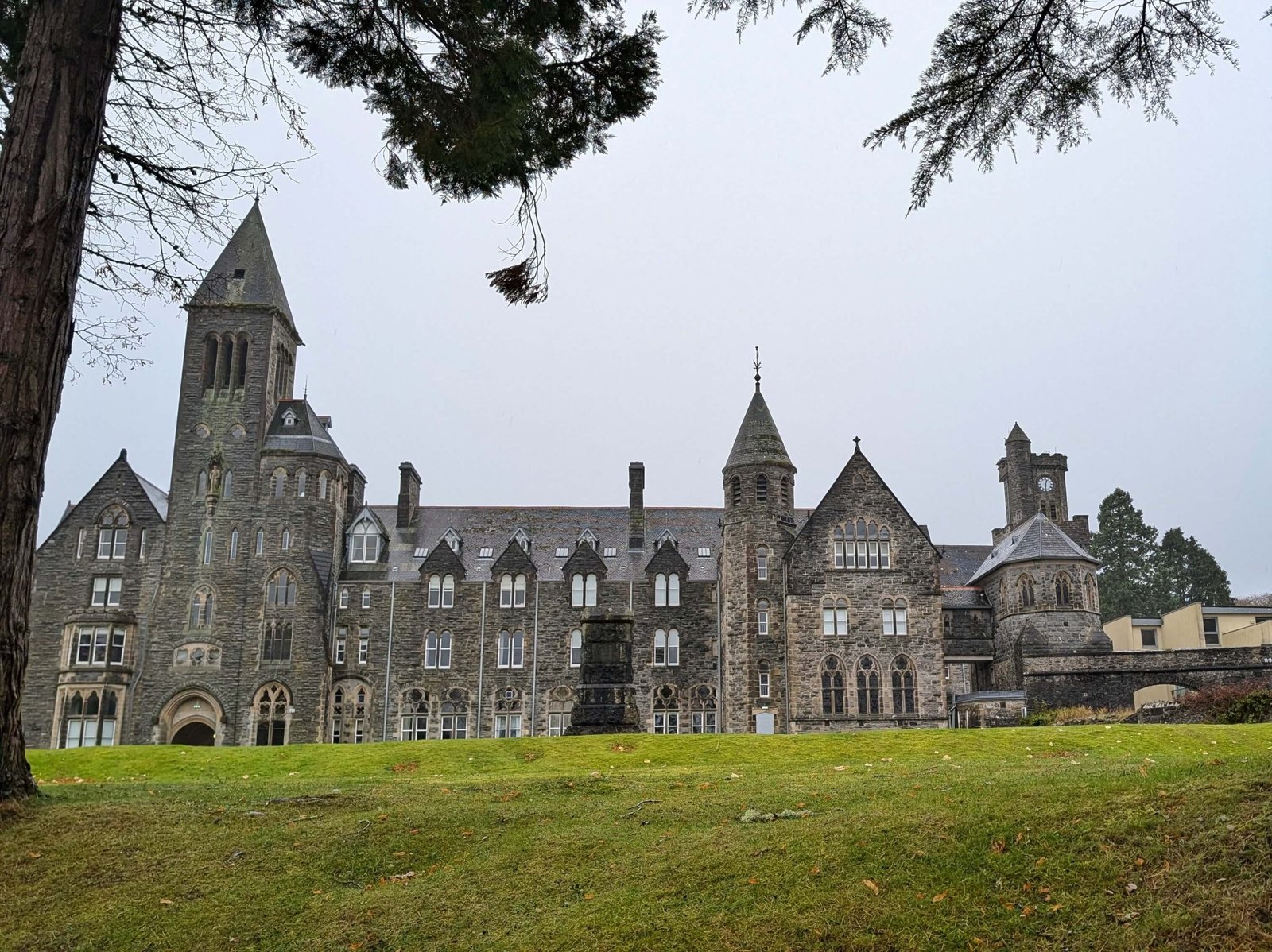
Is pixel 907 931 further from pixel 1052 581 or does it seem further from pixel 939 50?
pixel 1052 581

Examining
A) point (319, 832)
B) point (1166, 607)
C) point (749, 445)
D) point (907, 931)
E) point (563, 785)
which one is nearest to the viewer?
point (907, 931)

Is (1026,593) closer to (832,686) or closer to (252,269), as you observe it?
(832,686)

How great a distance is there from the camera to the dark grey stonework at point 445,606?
48.3 metres

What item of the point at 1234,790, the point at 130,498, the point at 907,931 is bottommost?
the point at 907,931

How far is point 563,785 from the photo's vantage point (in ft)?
53.3

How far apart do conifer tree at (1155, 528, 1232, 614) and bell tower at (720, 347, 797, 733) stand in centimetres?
4569

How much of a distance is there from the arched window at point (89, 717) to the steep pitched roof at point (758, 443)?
2867cm

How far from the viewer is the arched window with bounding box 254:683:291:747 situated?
49.2 metres

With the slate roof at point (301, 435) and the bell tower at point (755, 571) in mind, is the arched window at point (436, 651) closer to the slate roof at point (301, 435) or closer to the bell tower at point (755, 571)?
the slate roof at point (301, 435)

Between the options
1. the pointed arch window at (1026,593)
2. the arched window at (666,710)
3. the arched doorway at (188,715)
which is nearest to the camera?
the arched doorway at (188,715)

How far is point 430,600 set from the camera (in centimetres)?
5406

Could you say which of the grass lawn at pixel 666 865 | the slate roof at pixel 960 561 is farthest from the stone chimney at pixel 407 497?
the grass lawn at pixel 666 865

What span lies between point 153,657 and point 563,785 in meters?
38.6

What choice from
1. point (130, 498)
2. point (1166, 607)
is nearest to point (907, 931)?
point (130, 498)
